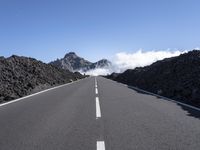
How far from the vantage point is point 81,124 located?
9.12 m

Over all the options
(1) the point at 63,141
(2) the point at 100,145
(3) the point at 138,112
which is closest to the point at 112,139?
(2) the point at 100,145

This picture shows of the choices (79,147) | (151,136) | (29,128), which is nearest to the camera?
(79,147)

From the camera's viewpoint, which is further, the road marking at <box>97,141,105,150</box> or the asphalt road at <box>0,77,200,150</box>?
the asphalt road at <box>0,77,200,150</box>

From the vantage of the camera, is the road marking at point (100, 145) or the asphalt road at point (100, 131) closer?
the road marking at point (100, 145)

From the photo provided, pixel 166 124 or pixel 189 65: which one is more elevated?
pixel 189 65

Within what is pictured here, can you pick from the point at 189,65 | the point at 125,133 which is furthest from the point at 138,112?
the point at 189,65

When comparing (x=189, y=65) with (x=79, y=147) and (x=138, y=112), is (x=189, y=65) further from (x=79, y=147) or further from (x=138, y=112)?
(x=79, y=147)

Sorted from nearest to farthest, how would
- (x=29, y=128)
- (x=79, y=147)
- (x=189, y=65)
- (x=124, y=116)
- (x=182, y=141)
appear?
(x=79, y=147)
(x=182, y=141)
(x=29, y=128)
(x=124, y=116)
(x=189, y=65)

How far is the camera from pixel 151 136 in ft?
24.2

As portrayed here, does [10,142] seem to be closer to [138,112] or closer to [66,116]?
[66,116]

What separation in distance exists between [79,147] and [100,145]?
1.50ft

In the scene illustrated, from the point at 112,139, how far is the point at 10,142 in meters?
2.31

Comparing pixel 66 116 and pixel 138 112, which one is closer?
pixel 66 116

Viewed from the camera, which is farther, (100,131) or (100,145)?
(100,131)
